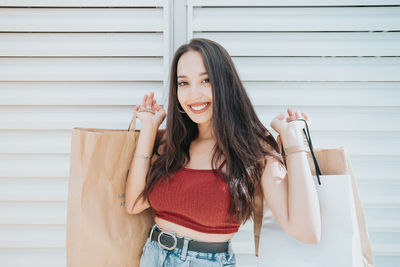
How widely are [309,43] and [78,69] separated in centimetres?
131

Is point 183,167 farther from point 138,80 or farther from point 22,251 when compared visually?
point 22,251

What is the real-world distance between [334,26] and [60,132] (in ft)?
5.42

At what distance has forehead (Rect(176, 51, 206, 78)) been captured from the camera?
1.38m

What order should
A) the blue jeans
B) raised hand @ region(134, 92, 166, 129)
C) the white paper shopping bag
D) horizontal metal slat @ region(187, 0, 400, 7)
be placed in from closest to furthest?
the white paper shopping bag, the blue jeans, raised hand @ region(134, 92, 166, 129), horizontal metal slat @ region(187, 0, 400, 7)

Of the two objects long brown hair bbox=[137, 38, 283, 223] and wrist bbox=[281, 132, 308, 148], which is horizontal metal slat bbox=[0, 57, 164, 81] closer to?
long brown hair bbox=[137, 38, 283, 223]

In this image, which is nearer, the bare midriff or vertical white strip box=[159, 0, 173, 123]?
the bare midriff

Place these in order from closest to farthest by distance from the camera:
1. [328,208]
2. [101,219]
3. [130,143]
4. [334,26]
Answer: [328,208]
[101,219]
[130,143]
[334,26]

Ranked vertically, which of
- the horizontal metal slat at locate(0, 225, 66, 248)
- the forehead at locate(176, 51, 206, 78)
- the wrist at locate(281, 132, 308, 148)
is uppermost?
the forehead at locate(176, 51, 206, 78)

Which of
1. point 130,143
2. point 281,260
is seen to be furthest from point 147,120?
point 281,260

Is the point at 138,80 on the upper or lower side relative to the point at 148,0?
lower

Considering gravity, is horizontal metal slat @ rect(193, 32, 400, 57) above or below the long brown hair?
above

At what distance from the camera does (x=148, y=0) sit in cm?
170

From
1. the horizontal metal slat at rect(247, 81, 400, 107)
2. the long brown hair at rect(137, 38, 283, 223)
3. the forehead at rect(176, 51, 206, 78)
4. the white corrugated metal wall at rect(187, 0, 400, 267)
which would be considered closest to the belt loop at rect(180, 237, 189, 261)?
the long brown hair at rect(137, 38, 283, 223)

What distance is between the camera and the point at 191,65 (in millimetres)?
1392
